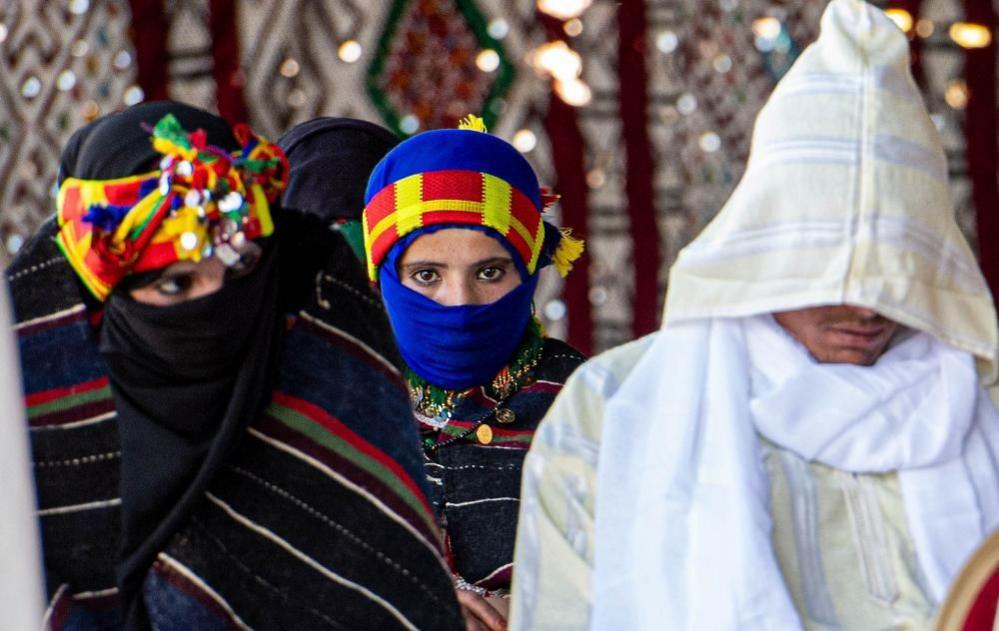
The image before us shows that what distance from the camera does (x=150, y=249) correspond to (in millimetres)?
2539

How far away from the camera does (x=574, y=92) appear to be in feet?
17.2

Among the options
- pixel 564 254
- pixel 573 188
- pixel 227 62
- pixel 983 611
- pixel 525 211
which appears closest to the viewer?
pixel 983 611

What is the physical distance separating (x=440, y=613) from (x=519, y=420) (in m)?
0.77

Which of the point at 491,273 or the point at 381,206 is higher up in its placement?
the point at 381,206

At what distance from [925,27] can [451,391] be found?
2454mm

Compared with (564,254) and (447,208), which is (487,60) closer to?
(564,254)

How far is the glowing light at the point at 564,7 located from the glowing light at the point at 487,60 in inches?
7.1

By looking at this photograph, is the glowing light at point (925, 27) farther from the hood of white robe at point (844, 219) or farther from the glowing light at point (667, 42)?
the hood of white robe at point (844, 219)

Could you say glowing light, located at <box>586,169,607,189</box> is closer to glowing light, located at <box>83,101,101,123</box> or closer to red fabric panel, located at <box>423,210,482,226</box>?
glowing light, located at <box>83,101,101,123</box>

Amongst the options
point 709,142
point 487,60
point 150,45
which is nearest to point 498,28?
point 487,60

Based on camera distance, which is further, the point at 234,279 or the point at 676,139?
the point at 676,139

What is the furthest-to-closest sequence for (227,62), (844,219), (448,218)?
(227,62)
(448,218)
(844,219)

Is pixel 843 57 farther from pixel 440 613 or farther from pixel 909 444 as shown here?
pixel 440 613

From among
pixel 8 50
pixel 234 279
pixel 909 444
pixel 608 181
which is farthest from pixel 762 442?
pixel 8 50
